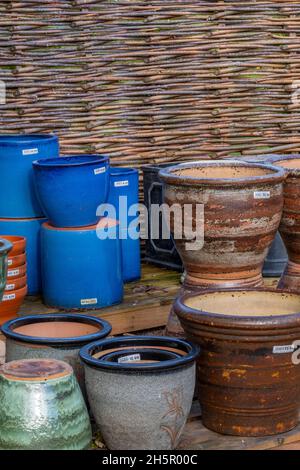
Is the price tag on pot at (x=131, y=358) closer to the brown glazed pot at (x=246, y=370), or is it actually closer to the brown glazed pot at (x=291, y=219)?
the brown glazed pot at (x=246, y=370)

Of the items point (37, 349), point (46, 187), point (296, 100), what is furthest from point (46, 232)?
point (296, 100)

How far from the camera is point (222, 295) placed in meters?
4.18

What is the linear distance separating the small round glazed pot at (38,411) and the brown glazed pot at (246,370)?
557mm

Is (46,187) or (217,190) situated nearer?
(217,190)

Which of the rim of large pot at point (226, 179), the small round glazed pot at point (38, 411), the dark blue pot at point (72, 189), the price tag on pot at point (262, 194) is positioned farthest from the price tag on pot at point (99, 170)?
the small round glazed pot at point (38, 411)

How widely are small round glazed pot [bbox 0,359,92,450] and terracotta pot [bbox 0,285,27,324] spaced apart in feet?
4.11

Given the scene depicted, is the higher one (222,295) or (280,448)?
(222,295)

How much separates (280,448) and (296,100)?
128 inches

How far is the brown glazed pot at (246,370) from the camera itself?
3.70 meters

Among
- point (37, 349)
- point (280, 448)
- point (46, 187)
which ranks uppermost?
point (46, 187)

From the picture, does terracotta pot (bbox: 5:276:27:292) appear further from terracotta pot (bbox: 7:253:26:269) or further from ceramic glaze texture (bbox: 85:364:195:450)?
ceramic glaze texture (bbox: 85:364:195:450)
